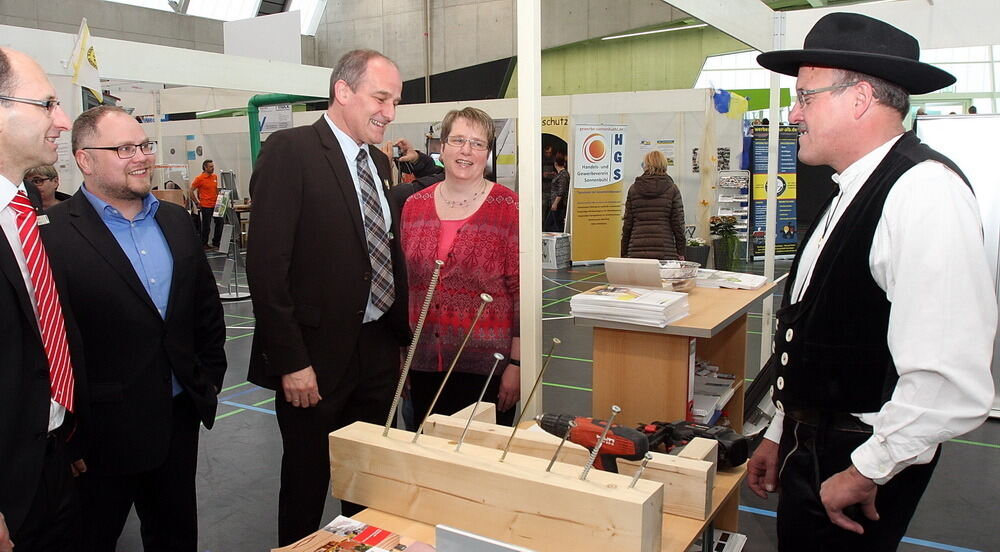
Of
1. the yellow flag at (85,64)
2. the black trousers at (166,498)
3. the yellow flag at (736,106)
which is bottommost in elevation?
the black trousers at (166,498)

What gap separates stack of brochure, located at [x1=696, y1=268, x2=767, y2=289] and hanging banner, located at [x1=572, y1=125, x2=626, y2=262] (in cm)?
724

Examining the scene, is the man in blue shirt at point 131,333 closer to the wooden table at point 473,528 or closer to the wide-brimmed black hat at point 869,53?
the wooden table at point 473,528

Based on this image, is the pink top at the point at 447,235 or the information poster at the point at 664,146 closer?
the pink top at the point at 447,235

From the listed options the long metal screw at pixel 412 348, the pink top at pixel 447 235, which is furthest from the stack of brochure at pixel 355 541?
→ the pink top at pixel 447 235

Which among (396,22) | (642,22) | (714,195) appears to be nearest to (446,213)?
(714,195)

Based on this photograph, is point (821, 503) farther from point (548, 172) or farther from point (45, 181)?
point (548, 172)

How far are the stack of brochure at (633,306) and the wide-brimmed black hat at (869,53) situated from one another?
37.0 inches

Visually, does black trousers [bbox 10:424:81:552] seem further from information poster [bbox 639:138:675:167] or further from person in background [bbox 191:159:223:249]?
person in background [bbox 191:159:223:249]

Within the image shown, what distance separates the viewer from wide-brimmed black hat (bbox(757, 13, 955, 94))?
140 centimetres

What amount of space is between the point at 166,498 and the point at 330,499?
1.36 m

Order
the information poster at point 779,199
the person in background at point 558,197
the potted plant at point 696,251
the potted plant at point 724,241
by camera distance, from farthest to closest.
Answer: the information poster at point 779,199, the person in background at point 558,197, the potted plant at point 724,241, the potted plant at point 696,251

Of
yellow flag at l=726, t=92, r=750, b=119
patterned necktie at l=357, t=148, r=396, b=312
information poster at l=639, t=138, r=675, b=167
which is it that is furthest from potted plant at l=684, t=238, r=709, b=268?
patterned necktie at l=357, t=148, r=396, b=312

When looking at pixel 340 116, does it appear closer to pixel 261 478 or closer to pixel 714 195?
pixel 261 478

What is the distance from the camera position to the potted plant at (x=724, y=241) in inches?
399
